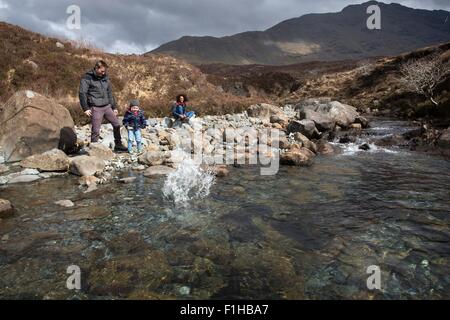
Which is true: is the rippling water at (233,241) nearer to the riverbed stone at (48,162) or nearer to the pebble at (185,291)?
the pebble at (185,291)

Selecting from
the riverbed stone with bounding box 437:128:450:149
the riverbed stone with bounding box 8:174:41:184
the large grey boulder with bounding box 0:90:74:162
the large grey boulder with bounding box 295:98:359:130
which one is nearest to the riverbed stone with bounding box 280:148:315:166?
the riverbed stone with bounding box 437:128:450:149

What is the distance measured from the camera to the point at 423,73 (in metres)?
29.7

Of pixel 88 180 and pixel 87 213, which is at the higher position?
pixel 88 180

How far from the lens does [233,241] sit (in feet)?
21.3

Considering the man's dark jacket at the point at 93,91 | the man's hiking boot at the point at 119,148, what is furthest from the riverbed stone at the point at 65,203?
the man's hiking boot at the point at 119,148

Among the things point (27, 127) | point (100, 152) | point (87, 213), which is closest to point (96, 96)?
point (100, 152)

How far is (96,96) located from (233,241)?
8.23m

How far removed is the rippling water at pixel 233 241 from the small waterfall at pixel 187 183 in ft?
A: 0.89

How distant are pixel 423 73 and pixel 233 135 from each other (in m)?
21.1

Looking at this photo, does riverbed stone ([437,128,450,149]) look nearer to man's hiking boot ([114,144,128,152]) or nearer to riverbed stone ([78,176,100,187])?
man's hiking boot ([114,144,128,152])

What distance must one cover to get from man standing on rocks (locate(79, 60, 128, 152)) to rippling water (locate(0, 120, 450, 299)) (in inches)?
110

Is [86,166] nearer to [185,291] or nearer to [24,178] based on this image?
[24,178]

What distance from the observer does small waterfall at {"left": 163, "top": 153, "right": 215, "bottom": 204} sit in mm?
9102

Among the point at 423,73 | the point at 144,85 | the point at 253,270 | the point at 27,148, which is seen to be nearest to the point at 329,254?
the point at 253,270
